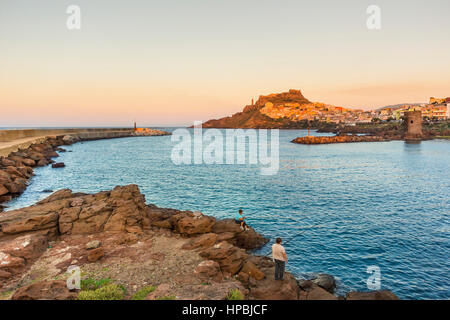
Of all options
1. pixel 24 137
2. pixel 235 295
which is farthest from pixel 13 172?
pixel 24 137

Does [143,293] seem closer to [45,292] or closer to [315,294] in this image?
[45,292]

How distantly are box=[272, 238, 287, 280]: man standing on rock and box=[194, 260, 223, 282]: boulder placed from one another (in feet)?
9.61

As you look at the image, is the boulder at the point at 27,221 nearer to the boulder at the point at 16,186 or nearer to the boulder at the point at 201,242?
the boulder at the point at 201,242

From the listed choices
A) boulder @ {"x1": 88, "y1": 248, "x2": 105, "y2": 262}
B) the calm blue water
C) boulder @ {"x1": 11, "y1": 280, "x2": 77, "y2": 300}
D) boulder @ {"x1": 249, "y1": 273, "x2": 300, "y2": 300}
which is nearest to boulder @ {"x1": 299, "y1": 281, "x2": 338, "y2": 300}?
boulder @ {"x1": 249, "y1": 273, "x2": 300, "y2": 300}

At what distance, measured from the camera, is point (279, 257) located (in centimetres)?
1270

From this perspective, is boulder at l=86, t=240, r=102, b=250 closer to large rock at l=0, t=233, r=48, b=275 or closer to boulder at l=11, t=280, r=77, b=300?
large rock at l=0, t=233, r=48, b=275

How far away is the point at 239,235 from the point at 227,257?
5.47 meters

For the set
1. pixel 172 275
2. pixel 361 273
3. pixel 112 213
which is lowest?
pixel 361 273

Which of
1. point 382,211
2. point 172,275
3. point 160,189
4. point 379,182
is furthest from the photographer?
point 379,182
